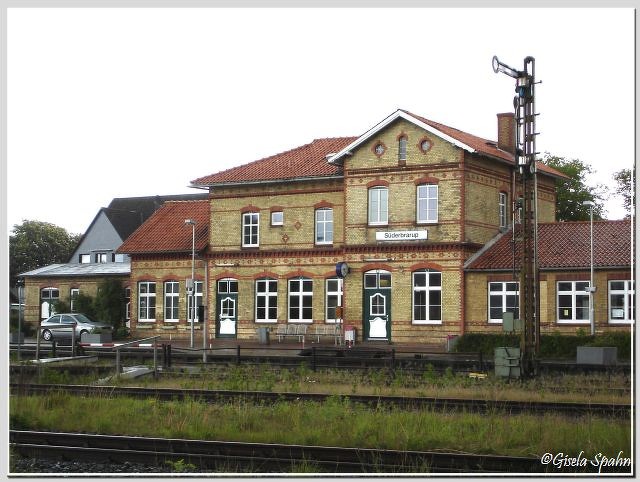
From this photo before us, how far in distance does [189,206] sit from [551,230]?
1861 centimetres

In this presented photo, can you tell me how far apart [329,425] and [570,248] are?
22749 mm

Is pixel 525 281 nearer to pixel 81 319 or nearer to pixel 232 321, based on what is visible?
pixel 232 321

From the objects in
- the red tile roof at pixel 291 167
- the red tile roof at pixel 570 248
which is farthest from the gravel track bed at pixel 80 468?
the red tile roof at pixel 291 167

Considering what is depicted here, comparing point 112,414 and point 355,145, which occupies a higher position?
point 355,145

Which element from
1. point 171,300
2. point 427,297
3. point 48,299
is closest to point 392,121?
point 427,297

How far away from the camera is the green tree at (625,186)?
50.9m

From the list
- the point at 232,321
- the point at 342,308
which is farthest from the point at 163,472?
the point at 232,321

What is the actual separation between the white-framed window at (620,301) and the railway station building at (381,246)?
0.04 meters

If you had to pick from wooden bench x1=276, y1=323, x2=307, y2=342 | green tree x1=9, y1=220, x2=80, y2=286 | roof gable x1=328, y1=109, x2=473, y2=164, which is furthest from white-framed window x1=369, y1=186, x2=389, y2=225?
green tree x1=9, y1=220, x2=80, y2=286

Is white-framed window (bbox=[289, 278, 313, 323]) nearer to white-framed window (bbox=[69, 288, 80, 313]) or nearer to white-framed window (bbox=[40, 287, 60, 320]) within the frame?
white-framed window (bbox=[69, 288, 80, 313])

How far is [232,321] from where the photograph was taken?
136 feet

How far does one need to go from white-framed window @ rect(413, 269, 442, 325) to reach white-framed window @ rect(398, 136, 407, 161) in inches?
172

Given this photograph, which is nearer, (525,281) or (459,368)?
(525,281)

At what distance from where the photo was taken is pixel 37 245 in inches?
2773
